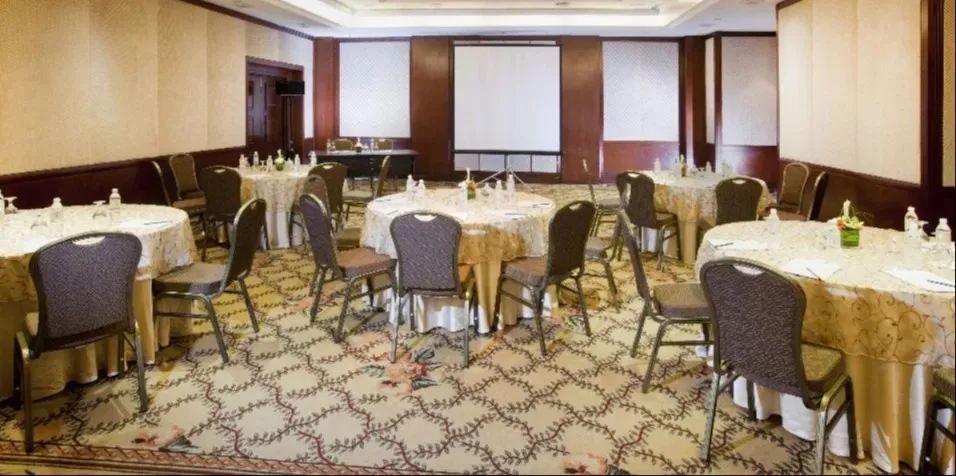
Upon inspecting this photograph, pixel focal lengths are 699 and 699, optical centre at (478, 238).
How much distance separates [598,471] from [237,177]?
515 centimetres

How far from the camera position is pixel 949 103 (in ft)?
A: 17.5

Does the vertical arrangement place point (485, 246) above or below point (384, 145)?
below

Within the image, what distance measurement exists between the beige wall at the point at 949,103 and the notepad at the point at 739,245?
8.90 ft

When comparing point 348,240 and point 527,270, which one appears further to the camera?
point 348,240

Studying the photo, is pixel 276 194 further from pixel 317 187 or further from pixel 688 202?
pixel 688 202

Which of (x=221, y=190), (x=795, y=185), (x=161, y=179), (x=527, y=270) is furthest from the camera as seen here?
(x=161, y=179)

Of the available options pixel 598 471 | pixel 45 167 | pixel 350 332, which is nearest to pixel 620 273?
pixel 350 332

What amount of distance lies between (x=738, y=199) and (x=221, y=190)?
484 cm

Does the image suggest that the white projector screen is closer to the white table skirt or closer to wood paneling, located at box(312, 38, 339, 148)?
wood paneling, located at box(312, 38, 339, 148)

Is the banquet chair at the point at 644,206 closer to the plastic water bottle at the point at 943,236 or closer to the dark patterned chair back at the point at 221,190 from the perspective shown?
the plastic water bottle at the point at 943,236

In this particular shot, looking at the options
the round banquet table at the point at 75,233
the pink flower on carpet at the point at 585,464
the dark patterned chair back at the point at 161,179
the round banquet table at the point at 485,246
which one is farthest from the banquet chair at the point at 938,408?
the dark patterned chair back at the point at 161,179

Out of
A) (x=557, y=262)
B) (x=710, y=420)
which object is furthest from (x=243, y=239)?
(x=710, y=420)

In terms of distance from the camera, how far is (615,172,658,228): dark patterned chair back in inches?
251

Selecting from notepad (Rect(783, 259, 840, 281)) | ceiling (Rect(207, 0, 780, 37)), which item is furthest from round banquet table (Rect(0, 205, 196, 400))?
ceiling (Rect(207, 0, 780, 37))
